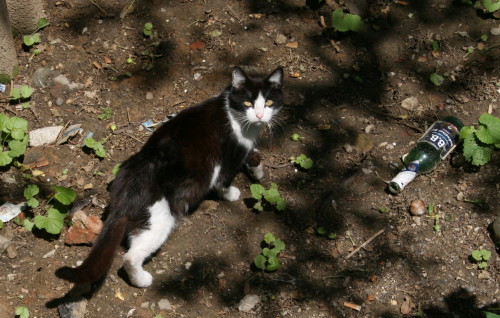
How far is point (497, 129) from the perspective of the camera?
359 cm

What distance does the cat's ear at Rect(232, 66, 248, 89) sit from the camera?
134 inches

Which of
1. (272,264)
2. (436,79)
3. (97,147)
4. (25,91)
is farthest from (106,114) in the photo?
(436,79)

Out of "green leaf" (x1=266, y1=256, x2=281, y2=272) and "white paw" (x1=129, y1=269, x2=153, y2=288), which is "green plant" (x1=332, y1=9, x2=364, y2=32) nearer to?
"green leaf" (x1=266, y1=256, x2=281, y2=272)

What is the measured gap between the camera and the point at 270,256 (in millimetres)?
3242

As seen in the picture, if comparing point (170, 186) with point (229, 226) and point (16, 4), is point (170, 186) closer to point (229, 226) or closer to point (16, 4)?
Result: point (229, 226)

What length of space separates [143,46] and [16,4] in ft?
3.28

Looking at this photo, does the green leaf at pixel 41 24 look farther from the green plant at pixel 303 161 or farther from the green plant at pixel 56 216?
the green plant at pixel 303 161

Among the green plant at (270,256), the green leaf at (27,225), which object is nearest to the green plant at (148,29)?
the green leaf at (27,225)

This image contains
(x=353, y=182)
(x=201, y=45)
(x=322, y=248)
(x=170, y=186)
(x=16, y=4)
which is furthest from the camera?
(x=201, y=45)

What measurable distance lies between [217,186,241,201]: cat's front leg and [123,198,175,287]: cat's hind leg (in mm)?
543

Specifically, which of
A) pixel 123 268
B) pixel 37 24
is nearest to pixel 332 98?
pixel 123 268

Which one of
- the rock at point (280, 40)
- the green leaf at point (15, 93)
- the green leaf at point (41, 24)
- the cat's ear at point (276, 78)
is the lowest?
the green leaf at point (15, 93)

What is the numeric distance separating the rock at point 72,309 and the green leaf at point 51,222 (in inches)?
17.6

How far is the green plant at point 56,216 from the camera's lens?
3197mm
